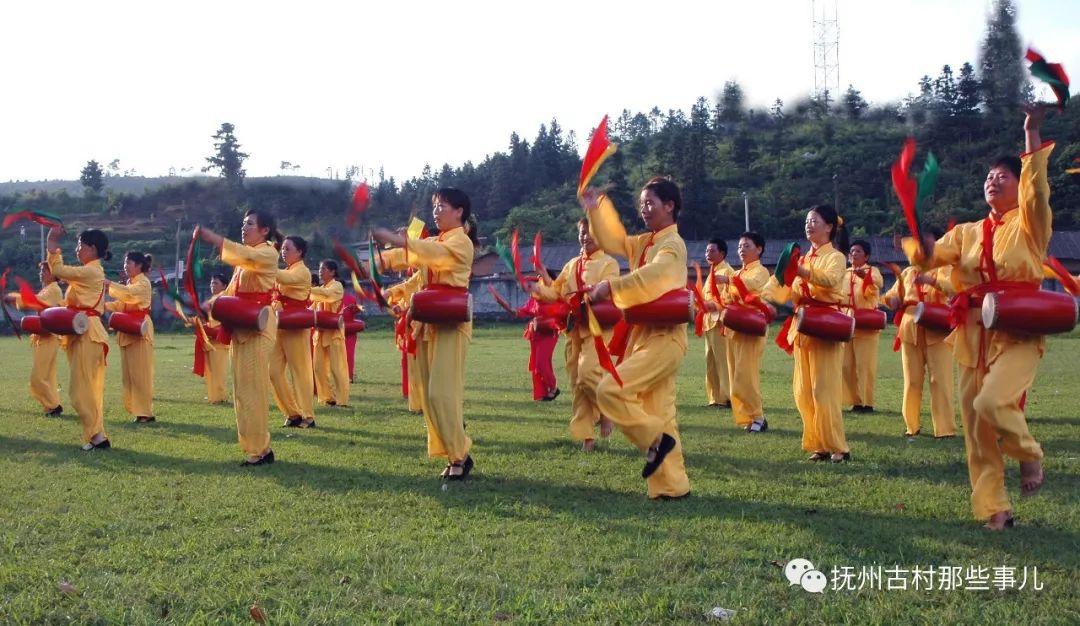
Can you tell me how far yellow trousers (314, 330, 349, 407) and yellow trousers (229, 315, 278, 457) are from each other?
496 centimetres

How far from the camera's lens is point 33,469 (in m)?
7.80

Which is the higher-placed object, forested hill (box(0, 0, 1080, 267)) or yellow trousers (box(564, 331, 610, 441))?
forested hill (box(0, 0, 1080, 267))

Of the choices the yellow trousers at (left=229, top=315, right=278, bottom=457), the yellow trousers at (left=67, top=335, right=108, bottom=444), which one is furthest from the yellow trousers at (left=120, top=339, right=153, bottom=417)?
the yellow trousers at (left=229, top=315, right=278, bottom=457)

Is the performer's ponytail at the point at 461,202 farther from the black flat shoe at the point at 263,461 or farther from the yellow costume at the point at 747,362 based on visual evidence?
the yellow costume at the point at 747,362

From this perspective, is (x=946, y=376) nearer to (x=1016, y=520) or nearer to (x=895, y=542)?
(x=1016, y=520)

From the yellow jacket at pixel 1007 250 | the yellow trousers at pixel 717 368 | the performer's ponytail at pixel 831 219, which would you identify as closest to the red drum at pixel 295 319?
the yellow trousers at pixel 717 368

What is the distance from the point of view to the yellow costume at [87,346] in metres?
8.98

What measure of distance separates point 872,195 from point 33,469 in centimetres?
5896

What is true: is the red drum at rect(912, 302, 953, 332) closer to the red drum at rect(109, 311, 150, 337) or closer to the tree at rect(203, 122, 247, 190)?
the red drum at rect(109, 311, 150, 337)

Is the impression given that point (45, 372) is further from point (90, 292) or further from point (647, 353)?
point (647, 353)

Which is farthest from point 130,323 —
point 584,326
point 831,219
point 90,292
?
point 831,219

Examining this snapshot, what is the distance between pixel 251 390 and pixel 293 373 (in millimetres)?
3017

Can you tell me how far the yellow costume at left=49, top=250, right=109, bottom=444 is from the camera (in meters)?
8.98

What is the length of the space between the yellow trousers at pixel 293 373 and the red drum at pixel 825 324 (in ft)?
19.5
